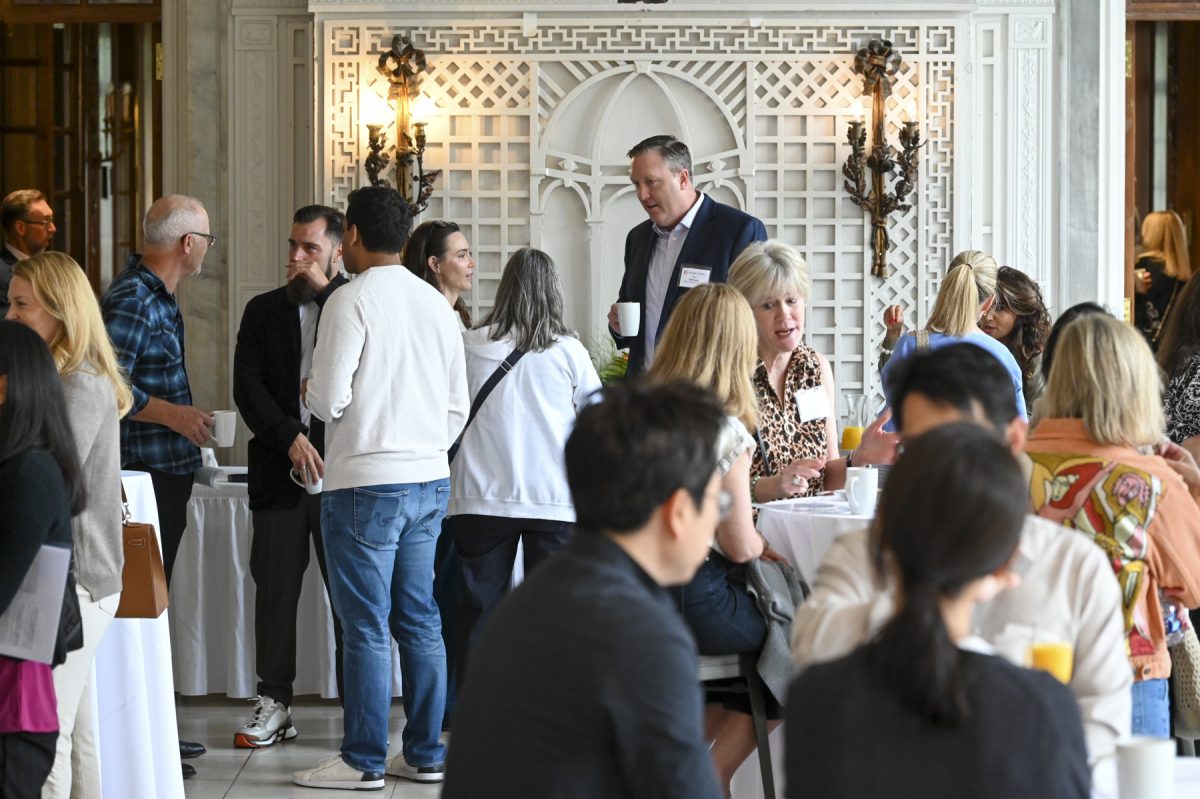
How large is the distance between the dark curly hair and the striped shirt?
2928 mm

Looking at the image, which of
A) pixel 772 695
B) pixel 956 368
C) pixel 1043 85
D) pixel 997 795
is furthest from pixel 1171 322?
pixel 997 795

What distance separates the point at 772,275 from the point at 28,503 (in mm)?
2129

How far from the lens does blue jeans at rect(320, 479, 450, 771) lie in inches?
165

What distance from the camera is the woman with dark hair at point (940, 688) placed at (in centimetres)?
149

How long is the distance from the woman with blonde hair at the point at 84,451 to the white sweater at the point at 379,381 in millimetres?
770

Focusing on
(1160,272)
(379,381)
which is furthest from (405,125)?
(1160,272)

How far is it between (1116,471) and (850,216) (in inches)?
166

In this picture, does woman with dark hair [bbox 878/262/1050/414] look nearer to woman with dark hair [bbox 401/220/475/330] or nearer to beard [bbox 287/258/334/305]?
woman with dark hair [bbox 401/220/475/330]

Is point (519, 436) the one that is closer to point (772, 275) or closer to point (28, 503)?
point (772, 275)

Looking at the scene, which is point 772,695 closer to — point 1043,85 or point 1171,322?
point 1171,322

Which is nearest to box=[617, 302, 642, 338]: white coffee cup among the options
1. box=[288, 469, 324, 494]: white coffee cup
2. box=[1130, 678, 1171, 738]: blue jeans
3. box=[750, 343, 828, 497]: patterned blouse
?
box=[750, 343, 828, 497]: patterned blouse

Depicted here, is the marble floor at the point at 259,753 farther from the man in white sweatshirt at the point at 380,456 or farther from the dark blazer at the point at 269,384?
the dark blazer at the point at 269,384

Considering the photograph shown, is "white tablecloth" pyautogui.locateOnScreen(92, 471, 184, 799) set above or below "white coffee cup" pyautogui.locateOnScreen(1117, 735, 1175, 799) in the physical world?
below

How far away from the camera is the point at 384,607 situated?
428 centimetres
